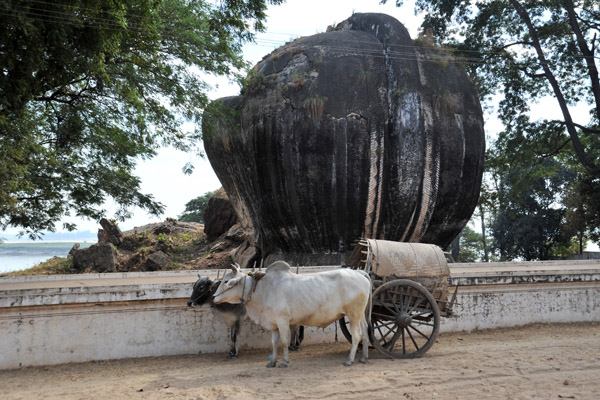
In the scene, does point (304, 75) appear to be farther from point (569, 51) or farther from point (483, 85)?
point (569, 51)

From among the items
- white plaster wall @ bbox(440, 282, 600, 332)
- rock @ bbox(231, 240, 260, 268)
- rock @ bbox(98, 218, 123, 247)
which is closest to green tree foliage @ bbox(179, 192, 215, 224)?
rock @ bbox(98, 218, 123, 247)

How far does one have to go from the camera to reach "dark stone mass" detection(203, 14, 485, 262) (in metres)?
11.5

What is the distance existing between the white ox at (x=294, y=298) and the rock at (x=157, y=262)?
433 inches

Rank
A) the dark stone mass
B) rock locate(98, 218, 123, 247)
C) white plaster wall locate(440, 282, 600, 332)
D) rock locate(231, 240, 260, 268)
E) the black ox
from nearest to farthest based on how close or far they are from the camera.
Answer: the black ox, white plaster wall locate(440, 282, 600, 332), the dark stone mass, rock locate(231, 240, 260, 268), rock locate(98, 218, 123, 247)

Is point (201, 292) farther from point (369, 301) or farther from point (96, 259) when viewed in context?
→ point (96, 259)

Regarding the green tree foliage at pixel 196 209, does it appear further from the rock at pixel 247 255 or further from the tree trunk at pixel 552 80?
the tree trunk at pixel 552 80

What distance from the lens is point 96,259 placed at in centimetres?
1575

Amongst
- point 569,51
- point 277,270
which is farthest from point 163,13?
point 569,51

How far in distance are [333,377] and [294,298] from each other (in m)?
0.88

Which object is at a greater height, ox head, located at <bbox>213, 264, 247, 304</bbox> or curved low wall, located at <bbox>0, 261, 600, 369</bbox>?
ox head, located at <bbox>213, 264, 247, 304</bbox>

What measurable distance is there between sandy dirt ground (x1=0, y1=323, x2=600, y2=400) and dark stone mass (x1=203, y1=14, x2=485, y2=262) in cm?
533

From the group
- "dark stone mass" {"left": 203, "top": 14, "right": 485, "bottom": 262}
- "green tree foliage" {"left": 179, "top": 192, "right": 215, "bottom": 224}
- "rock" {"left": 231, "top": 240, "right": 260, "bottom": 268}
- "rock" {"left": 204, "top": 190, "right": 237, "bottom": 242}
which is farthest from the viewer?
"green tree foliage" {"left": 179, "top": 192, "right": 215, "bottom": 224}

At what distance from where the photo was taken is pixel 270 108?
12023 mm

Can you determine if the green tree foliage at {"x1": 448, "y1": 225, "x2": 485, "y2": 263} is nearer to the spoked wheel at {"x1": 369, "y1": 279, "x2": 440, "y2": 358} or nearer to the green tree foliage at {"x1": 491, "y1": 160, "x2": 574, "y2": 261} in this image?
the green tree foliage at {"x1": 491, "y1": 160, "x2": 574, "y2": 261}
